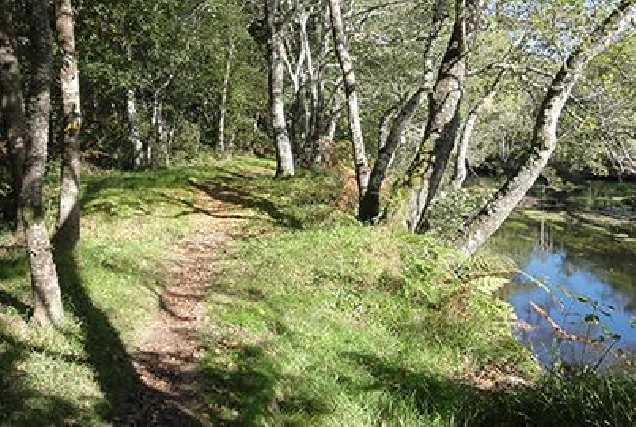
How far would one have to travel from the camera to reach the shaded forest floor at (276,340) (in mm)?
8164

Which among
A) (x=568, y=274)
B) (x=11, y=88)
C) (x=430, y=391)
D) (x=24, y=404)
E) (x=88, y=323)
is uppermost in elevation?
(x=11, y=88)

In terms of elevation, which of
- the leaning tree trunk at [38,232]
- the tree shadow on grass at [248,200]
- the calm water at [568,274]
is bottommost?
the calm water at [568,274]

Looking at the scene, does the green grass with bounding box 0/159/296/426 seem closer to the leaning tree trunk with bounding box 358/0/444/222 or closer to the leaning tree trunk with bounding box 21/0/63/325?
the leaning tree trunk with bounding box 21/0/63/325

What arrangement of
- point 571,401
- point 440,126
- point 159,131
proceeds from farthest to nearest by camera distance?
point 159,131, point 440,126, point 571,401

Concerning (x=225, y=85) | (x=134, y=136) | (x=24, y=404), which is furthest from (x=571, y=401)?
(x=225, y=85)

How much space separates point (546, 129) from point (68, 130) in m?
8.19

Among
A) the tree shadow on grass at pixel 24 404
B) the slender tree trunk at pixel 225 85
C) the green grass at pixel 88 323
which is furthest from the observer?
the slender tree trunk at pixel 225 85

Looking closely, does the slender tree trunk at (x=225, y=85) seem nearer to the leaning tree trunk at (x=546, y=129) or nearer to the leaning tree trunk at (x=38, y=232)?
the leaning tree trunk at (x=546, y=129)

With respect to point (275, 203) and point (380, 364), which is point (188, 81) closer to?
point (275, 203)

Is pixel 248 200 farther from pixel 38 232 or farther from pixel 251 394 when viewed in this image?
pixel 251 394

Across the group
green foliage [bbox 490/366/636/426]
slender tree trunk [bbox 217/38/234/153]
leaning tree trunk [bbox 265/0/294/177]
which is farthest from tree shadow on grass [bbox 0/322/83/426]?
slender tree trunk [bbox 217/38/234/153]

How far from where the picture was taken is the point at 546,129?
11.8m

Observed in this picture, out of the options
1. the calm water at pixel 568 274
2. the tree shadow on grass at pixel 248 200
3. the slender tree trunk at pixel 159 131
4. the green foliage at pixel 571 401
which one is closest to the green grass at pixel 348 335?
the green foliage at pixel 571 401

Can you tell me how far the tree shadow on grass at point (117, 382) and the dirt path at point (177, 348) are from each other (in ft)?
0.04
